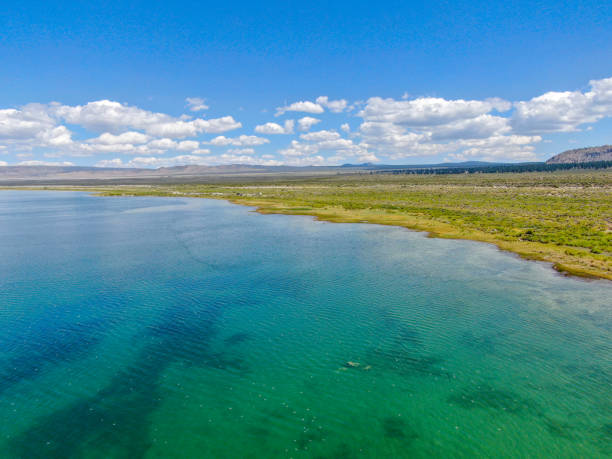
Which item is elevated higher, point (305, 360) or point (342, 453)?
point (305, 360)

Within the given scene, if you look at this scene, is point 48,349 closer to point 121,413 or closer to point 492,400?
point 121,413

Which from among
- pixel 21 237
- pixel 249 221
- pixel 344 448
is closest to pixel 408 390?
pixel 344 448

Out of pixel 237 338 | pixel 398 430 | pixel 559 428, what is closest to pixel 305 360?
pixel 237 338

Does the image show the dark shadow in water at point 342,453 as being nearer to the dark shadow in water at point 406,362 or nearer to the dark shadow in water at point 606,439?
the dark shadow in water at point 406,362

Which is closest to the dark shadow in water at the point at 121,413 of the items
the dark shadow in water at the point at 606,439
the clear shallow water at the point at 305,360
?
the clear shallow water at the point at 305,360

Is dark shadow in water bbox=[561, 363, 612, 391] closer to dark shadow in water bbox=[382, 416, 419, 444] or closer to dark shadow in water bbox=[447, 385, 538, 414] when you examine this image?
dark shadow in water bbox=[447, 385, 538, 414]

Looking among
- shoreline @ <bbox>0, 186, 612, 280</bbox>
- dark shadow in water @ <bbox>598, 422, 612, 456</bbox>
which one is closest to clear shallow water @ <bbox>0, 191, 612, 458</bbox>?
dark shadow in water @ <bbox>598, 422, 612, 456</bbox>
